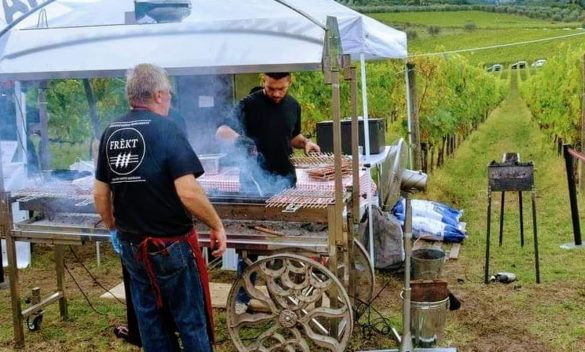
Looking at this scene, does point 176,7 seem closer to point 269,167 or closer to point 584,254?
point 269,167

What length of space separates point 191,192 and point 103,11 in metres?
3.69

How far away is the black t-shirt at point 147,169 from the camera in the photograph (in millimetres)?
3002

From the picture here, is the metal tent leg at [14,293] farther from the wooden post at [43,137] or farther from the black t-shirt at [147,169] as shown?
the black t-shirt at [147,169]

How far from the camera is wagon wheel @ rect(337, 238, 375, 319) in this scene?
185 inches

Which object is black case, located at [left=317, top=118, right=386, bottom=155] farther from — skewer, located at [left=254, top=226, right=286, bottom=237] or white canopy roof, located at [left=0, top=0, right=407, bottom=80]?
skewer, located at [left=254, top=226, right=286, bottom=237]

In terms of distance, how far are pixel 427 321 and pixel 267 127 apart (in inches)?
67.0

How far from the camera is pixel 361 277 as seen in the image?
4.82 m

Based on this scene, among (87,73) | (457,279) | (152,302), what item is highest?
(87,73)

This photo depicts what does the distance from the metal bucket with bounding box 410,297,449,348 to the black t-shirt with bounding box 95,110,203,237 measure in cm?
185

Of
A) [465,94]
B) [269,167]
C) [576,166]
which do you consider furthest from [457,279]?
[465,94]

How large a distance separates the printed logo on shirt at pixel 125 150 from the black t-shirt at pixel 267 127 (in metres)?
1.28

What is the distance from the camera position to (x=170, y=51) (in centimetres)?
421

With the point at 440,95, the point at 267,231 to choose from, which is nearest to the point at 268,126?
the point at 267,231

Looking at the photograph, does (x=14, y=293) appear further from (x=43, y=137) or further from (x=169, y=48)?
(x=169, y=48)
